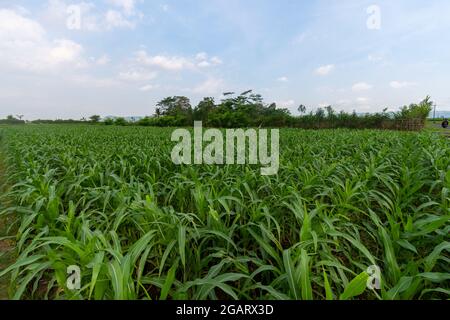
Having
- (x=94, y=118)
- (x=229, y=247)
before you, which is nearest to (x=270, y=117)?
(x=229, y=247)

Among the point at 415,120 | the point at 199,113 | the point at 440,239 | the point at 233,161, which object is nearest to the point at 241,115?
the point at 199,113

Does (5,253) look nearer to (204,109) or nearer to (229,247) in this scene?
(229,247)

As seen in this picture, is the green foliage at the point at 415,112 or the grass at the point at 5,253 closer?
the grass at the point at 5,253

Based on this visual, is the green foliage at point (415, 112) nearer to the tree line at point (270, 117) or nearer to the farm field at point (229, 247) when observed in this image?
the tree line at point (270, 117)

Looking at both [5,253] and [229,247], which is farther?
[5,253]

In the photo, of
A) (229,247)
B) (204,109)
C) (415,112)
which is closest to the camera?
(229,247)

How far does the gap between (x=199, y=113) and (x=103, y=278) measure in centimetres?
3422

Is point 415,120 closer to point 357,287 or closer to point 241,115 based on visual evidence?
point 241,115

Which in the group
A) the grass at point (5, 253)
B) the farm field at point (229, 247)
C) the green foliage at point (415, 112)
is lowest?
the grass at point (5, 253)

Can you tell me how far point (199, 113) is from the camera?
3444cm

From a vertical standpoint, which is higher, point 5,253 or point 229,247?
point 229,247

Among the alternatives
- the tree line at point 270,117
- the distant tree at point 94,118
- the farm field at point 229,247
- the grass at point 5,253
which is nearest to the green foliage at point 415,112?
the tree line at point 270,117

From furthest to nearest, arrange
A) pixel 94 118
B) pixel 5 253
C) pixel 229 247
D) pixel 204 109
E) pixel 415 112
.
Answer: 1. pixel 94 118
2. pixel 204 109
3. pixel 415 112
4. pixel 5 253
5. pixel 229 247

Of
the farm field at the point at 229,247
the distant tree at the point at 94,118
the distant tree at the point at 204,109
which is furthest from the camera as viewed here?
the distant tree at the point at 94,118
